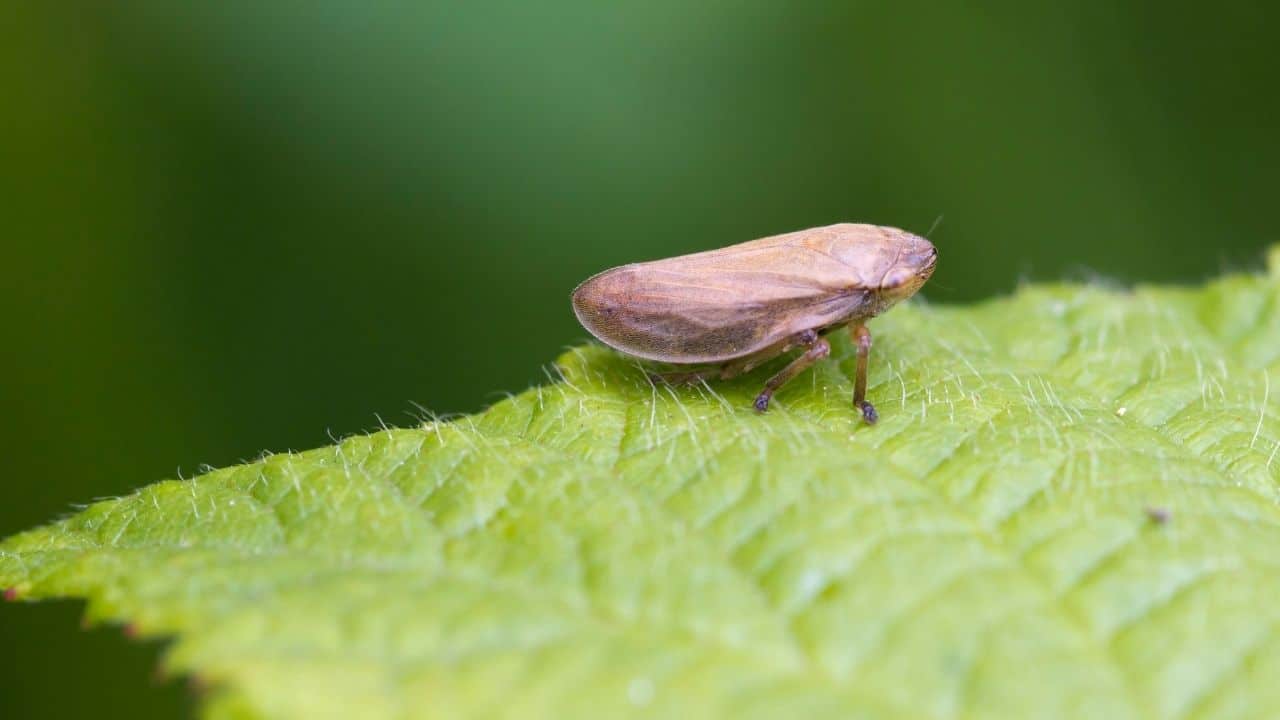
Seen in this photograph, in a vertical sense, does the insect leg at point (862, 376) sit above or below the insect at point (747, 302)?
below

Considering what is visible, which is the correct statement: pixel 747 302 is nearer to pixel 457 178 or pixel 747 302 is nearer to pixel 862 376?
pixel 862 376

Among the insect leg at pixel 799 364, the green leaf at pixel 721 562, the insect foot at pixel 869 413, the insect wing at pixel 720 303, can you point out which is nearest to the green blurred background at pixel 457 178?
the insect wing at pixel 720 303

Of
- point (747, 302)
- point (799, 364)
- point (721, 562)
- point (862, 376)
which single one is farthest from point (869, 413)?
point (721, 562)

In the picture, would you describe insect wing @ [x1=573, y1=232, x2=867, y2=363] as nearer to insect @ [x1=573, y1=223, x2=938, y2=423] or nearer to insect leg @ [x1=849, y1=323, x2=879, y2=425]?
insect @ [x1=573, y1=223, x2=938, y2=423]

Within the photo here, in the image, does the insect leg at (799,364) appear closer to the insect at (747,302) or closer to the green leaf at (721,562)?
the insect at (747,302)

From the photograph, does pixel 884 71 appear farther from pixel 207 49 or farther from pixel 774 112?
pixel 207 49

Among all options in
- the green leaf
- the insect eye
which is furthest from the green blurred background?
the green leaf
